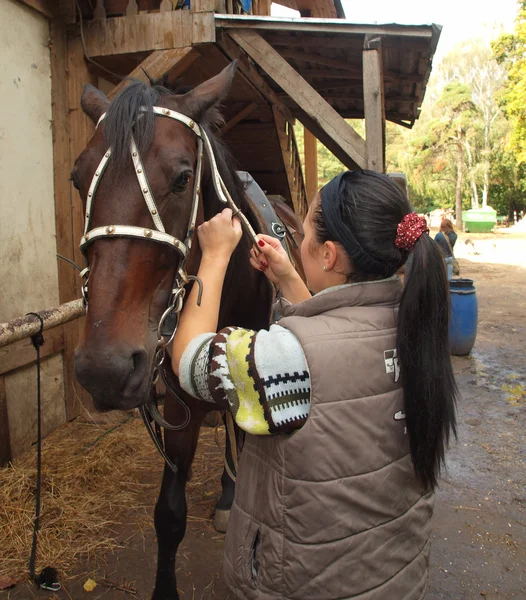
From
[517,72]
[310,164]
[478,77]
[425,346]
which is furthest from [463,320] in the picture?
[478,77]

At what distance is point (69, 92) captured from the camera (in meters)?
4.38

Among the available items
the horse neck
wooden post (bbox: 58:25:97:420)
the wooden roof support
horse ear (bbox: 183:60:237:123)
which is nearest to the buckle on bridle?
the horse neck

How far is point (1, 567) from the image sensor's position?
111 inches

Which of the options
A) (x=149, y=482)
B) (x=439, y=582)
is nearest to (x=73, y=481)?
(x=149, y=482)

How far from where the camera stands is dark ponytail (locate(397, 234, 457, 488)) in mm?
1227

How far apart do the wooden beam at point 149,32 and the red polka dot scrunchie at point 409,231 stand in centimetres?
341

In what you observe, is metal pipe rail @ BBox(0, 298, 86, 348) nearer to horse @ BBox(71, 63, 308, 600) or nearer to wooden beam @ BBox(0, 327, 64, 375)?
horse @ BBox(71, 63, 308, 600)

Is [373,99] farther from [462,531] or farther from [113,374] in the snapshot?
[113,374]

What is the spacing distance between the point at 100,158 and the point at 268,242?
59cm

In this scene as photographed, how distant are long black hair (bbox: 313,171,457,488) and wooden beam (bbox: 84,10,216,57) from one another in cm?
332

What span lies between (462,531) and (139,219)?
283 cm

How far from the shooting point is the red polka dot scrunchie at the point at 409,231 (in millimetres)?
1239

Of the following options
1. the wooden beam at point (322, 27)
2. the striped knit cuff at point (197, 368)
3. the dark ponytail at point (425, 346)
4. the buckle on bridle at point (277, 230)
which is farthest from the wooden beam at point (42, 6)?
the dark ponytail at point (425, 346)

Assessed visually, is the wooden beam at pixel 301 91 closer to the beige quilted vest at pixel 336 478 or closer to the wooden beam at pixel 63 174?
the wooden beam at pixel 63 174
